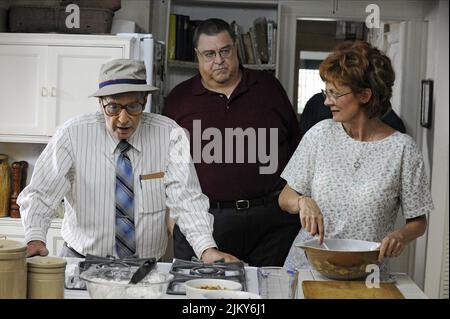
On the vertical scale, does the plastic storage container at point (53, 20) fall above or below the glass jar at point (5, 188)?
above

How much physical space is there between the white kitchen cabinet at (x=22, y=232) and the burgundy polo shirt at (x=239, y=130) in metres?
0.63

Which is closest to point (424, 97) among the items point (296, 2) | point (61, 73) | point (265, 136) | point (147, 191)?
point (296, 2)

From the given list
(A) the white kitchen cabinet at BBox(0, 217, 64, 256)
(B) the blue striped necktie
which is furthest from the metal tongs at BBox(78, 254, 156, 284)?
(A) the white kitchen cabinet at BBox(0, 217, 64, 256)

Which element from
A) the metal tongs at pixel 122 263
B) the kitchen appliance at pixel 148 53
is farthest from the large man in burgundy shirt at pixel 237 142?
the metal tongs at pixel 122 263

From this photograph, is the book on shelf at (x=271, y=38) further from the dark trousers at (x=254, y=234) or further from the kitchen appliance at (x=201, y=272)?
the kitchen appliance at (x=201, y=272)

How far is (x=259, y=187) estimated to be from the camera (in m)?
Answer: 2.48

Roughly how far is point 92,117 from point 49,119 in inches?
44.2

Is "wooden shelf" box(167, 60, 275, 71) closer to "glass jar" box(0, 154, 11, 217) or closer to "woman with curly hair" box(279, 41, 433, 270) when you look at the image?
"glass jar" box(0, 154, 11, 217)

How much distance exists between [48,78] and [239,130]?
0.84 meters

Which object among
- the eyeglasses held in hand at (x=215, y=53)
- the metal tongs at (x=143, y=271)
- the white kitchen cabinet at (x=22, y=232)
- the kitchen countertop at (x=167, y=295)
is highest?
the eyeglasses held in hand at (x=215, y=53)

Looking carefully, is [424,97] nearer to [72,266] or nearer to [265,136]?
[265,136]

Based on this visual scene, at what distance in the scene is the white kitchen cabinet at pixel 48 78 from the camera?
2.88 meters

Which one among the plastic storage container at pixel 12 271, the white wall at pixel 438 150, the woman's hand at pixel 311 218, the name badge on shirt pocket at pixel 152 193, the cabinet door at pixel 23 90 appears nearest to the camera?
the plastic storage container at pixel 12 271

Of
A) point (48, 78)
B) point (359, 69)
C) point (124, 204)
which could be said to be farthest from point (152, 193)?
point (48, 78)
